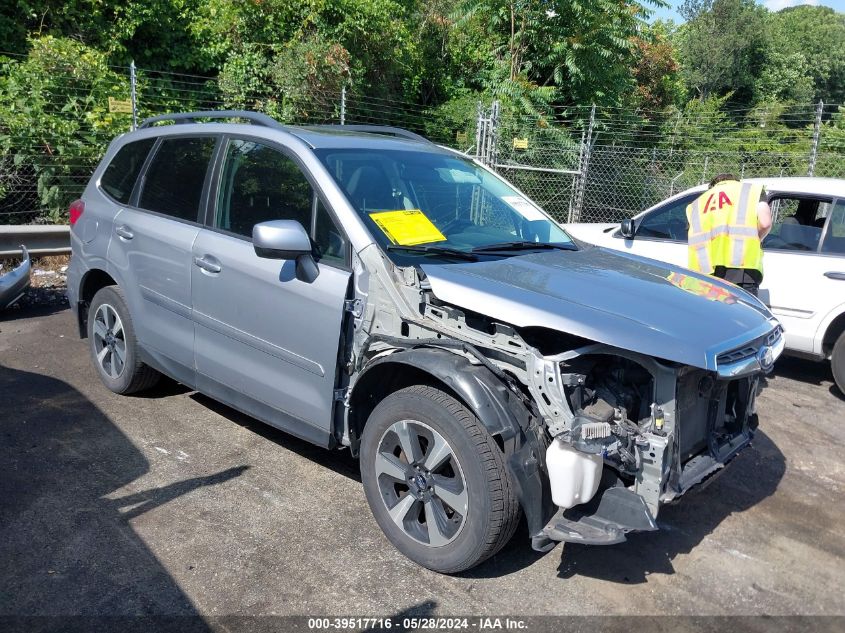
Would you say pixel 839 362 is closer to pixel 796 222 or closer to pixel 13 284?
pixel 796 222

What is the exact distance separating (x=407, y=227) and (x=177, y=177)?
5.77ft

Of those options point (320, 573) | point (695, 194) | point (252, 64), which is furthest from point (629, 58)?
point (320, 573)

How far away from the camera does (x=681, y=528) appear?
12.4 ft

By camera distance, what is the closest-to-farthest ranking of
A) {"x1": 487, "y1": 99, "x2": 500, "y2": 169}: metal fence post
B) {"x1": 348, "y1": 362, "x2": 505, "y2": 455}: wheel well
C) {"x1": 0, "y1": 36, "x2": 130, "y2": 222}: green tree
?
{"x1": 348, "y1": 362, "x2": 505, "y2": 455}: wheel well → {"x1": 0, "y1": 36, "x2": 130, "y2": 222}: green tree → {"x1": 487, "y1": 99, "x2": 500, "y2": 169}: metal fence post

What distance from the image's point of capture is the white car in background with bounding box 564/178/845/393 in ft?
19.5

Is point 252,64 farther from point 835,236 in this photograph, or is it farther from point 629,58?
point 835,236

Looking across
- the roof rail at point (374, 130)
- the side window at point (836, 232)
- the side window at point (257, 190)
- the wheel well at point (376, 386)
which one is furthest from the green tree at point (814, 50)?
the wheel well at point (376, 386)

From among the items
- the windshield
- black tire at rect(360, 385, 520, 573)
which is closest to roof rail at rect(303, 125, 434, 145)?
the windshield

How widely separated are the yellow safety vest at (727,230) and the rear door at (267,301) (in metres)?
3.59

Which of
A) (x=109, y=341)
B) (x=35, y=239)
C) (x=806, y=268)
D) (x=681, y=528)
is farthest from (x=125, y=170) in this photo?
(x=806, y=268)

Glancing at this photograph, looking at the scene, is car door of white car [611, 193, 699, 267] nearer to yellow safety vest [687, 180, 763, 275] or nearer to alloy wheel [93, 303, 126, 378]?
yellow safety vest [687, 180, 763, 275]

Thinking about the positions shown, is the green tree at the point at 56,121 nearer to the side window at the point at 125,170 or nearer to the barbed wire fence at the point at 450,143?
the barbed wire fence at the point at 450,143

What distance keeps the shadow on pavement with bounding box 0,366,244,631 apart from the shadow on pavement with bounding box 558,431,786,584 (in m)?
1.73

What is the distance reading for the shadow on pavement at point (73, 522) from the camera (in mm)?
2928
